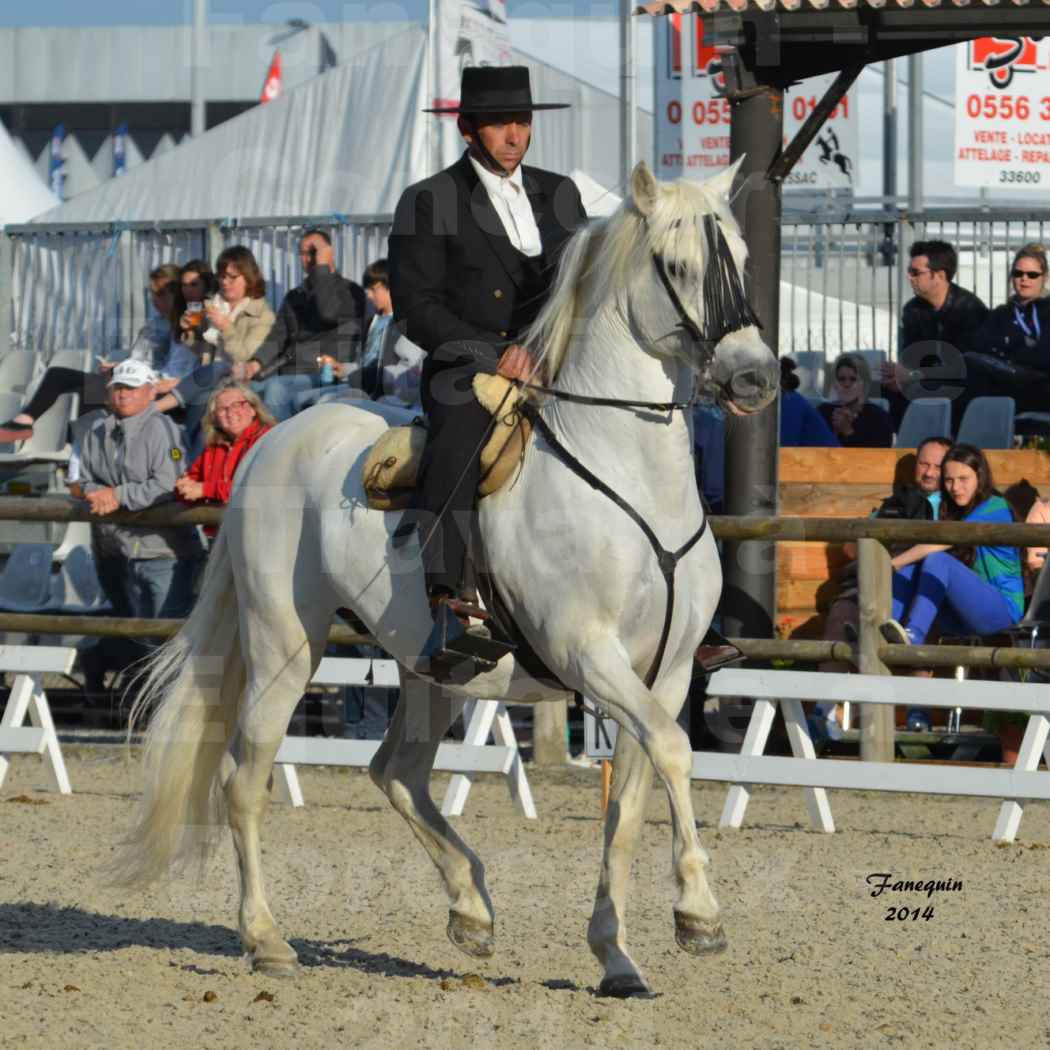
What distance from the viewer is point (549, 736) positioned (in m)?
9.78

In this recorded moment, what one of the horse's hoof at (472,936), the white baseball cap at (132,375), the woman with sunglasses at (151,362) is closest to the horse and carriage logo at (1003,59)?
the woman with sunglasses at (151,362)

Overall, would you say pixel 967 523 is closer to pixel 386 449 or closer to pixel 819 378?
pixel 386 449

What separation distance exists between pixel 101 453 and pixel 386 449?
453 centimetres

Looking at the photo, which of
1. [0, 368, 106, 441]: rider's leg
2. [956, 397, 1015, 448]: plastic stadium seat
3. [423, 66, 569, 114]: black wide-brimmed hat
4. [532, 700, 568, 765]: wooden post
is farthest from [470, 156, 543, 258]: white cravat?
[0, 368, 106, 441]: rider's leg

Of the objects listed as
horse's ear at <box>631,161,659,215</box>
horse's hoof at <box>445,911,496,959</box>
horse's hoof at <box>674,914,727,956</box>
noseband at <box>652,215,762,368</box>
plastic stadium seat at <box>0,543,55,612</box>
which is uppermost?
horse's ear at <box>631,161,659,215</box>

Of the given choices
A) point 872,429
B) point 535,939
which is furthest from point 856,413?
point 535,939

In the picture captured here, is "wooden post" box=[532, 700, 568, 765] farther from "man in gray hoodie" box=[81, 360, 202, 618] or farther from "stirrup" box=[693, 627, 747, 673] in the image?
"stirrup" box=[693, 627, 747, 673]

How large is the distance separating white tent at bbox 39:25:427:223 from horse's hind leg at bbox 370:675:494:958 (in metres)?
9.16

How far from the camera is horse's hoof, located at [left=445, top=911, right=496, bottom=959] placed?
5.73m

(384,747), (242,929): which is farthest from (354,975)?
(384,747)

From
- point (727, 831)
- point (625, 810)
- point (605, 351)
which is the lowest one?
point (727, 831)

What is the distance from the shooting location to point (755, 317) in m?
4.91

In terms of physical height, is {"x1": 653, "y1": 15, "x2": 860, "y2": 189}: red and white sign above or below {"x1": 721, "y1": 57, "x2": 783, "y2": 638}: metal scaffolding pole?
above

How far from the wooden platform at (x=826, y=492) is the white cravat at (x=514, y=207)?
13.8ft
